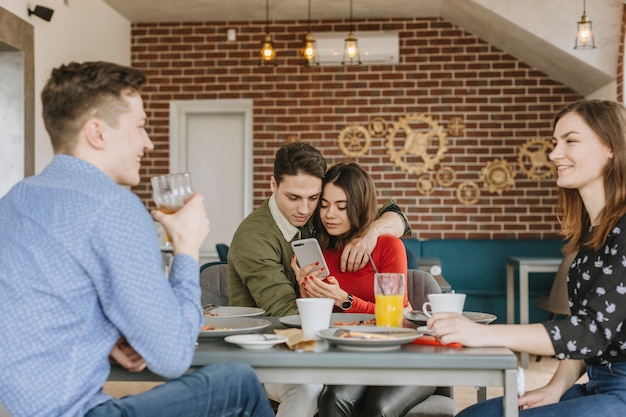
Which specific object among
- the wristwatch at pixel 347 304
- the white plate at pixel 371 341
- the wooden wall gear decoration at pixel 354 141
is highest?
the wooden wall gear decoration at pixel 354 141

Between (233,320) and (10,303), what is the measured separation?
695 millimetres

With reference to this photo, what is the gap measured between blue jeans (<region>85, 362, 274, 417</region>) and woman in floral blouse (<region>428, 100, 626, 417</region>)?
45 centimetres

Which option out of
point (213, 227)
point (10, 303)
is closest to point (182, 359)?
point (10, 303)

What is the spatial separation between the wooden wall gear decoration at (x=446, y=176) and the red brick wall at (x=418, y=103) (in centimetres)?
3

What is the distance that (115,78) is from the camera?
1599 millimetres

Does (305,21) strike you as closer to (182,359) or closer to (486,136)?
(486,136)

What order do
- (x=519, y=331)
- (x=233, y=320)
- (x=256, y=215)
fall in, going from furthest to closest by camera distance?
(x=256, y=215) → (x=233, y=320) → (x=519, y=331)

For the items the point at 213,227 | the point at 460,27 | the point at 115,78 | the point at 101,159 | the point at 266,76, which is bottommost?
the point at 213,227

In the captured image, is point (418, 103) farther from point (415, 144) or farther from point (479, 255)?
point (479, 255)

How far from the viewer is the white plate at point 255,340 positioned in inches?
66.6

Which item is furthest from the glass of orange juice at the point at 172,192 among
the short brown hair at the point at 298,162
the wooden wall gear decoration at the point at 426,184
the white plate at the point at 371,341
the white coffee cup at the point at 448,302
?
the wooden wall gear decoration at the point at 426,184

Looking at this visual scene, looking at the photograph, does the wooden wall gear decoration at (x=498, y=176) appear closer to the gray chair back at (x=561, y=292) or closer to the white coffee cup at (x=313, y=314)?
the gray chair back at (x=561, y=292)

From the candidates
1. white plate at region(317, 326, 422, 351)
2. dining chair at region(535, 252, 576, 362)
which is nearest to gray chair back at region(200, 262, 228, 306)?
white plate at region(317, 326, 422, 351)

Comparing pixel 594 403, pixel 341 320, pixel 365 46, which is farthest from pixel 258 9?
pixel 594 403
